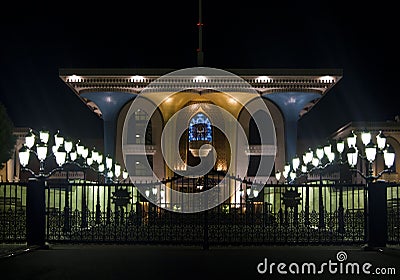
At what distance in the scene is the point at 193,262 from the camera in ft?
40.5

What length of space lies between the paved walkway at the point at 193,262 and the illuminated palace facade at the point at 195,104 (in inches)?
1043

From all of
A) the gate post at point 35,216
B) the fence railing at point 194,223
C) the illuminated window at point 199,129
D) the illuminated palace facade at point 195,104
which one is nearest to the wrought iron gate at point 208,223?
the fence railing at point 194,223

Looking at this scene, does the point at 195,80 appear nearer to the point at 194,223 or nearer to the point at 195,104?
the point at 195,104

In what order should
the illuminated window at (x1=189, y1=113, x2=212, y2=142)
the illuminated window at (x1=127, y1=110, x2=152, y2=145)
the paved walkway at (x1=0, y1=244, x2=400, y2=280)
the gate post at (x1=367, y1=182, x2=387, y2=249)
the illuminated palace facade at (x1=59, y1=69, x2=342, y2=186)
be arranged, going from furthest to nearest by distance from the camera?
the illuminated window at (x1=189, y1=113, x2=212, y2=142) < the illuminated window at (x1=127, y1=110, x2=152, y2=145) < the illuminated palace facade at (x1=59, y1=69, x2=342, y2=186) < the gate post at (x1=367, y1=182, x2=387, y2=249) < the paved walkway at (x1=0, y1=244, x2=400, y2=280)

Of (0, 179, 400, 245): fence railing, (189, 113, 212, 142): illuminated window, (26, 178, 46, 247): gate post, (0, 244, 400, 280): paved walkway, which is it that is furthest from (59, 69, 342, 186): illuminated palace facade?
(0, 244, 400, 280): paved walkway

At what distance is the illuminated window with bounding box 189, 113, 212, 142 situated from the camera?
48.2 m

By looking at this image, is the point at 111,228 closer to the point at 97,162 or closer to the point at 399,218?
the point at 399,218

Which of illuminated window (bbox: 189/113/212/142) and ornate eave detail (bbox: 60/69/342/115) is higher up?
ornate eave detail (bbox: 60/69/342/115)

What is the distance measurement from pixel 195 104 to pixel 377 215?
1317 inches

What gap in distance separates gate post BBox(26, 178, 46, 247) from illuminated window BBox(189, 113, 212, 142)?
33144 millimetres

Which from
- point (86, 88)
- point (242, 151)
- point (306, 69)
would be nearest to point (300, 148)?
point (242, 151)

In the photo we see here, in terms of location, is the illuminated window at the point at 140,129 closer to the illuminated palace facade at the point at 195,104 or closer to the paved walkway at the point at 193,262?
the illuminated palace facade at the point at 195,104

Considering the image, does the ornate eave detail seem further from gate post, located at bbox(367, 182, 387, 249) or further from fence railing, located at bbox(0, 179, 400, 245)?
gate post, located at bbox(367, 182, 387, 249)

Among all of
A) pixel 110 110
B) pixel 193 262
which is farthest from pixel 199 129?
pixel 193 262
